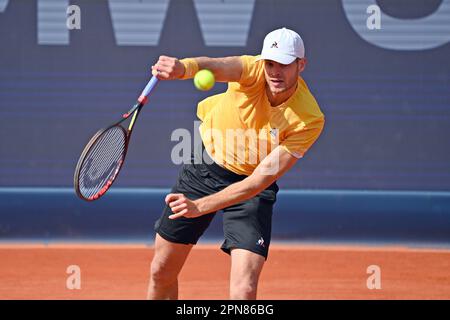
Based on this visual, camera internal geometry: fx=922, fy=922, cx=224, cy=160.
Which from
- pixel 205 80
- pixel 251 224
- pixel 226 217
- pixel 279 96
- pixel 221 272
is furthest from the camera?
pixel 221 272

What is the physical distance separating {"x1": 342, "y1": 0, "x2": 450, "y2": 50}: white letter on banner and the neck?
139 inches

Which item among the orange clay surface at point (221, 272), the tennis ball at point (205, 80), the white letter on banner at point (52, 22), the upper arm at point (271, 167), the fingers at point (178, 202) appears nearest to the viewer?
the tennis ball at point (205, 80)

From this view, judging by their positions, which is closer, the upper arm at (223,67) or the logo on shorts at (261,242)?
the upper arm at (223,67)

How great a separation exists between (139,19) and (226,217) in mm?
3542

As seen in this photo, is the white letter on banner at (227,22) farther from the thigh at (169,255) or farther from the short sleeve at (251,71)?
the short sleeve at (251,71)

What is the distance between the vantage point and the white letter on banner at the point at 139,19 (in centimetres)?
793

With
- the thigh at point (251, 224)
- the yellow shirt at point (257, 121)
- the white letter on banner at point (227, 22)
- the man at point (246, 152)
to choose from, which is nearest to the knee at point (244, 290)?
the man at point (246, 152)

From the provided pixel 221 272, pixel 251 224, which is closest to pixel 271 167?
pixel 251 224

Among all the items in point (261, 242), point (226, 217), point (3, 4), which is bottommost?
point (261, 242)

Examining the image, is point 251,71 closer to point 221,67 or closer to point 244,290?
point 221,67

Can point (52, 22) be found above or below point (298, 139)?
above

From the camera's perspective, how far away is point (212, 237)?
8.17 meters

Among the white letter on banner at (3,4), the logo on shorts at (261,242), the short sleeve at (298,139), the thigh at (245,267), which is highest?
the white letter on banner at (3,4)

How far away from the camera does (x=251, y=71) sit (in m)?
4.51
